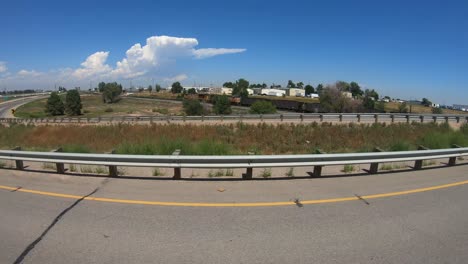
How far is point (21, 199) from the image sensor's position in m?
5.67

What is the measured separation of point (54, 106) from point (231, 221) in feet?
274

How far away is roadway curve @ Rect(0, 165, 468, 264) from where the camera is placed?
379 cm

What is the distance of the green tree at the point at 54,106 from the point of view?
73375 mm

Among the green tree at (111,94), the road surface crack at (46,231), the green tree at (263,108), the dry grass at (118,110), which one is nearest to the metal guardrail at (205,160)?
the road surface crack at (46,231)

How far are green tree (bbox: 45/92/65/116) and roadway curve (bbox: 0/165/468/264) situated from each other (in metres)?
78.5

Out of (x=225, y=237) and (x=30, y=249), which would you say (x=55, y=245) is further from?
(x=225, y=237)

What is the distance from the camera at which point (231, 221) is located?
4.72 meters

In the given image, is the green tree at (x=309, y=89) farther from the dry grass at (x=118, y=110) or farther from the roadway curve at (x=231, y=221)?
the roadway curve at (x=231, y=221)

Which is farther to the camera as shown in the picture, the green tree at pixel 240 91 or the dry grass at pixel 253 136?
the green tree at pixel 240 91

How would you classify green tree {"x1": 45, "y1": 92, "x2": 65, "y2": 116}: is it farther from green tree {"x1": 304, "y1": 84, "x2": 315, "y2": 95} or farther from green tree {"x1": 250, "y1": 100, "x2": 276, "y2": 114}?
green tree {"x1": 304, "y1": 84, "x2": 315, "y2": 95}

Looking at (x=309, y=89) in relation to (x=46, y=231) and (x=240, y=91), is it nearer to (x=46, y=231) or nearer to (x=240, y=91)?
(x=240, y=91)

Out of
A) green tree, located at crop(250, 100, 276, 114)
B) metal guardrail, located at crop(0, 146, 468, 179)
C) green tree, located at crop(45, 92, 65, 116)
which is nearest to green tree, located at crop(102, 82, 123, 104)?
green tree, located at crop(45, 92, 65, 116)

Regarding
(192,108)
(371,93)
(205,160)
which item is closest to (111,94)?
(192,108)

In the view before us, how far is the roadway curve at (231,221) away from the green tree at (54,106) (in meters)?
78.5
